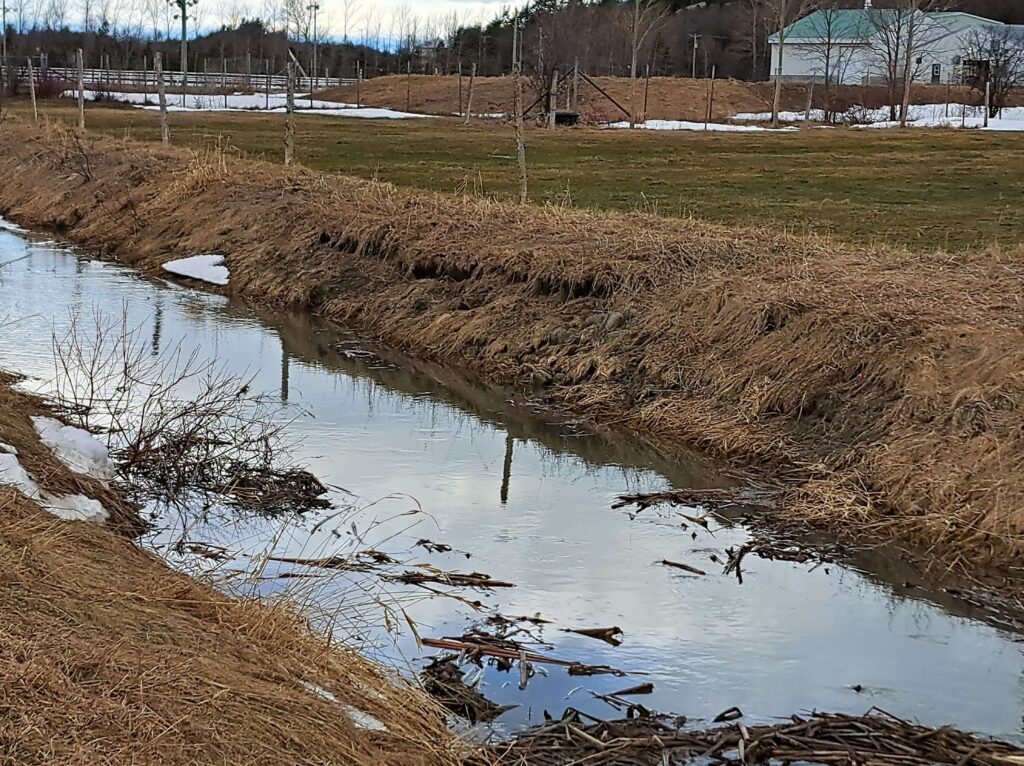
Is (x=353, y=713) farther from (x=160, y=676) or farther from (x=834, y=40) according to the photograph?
(x=834, y=40)

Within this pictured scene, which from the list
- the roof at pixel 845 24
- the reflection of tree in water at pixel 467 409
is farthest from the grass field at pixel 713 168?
the roof at pixel 845 24

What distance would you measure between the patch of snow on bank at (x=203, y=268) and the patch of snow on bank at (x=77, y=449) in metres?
8.88

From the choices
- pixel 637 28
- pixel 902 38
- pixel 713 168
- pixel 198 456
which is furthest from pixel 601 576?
pixel 902 38

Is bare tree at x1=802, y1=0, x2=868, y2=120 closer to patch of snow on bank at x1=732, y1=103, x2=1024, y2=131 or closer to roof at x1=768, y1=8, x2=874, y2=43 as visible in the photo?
roof at x1=768, y1=8, x2=874, y2=43

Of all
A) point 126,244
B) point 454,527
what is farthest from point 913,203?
point 454,527

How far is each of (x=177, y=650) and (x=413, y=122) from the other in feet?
144

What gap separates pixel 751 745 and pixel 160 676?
8.10 feet

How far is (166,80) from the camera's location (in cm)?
6469

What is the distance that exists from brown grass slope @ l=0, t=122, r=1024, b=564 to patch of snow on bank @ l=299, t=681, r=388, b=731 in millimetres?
4329

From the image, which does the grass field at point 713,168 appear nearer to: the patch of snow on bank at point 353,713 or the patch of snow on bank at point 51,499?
the patch of snow on bank at point 51,499

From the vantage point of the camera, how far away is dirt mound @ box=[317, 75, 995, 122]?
5650 cm

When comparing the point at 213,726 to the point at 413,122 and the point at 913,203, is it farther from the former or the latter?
the point at 413,122

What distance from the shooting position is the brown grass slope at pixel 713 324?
8500 mm

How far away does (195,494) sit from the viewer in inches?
329
